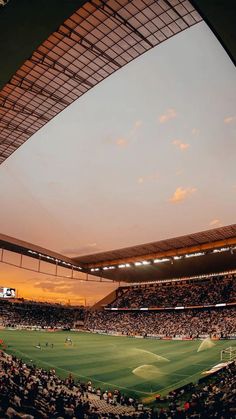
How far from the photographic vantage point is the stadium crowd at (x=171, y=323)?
4948 centimetres

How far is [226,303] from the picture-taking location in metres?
56.1

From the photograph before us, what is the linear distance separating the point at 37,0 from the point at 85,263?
193 feet

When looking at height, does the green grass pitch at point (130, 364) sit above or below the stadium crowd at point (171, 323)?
below

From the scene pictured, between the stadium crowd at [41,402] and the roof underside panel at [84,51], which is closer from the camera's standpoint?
the stadium crowd at [41,402]

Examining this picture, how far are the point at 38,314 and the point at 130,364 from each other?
54.0 meters

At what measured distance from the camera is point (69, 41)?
12.7m

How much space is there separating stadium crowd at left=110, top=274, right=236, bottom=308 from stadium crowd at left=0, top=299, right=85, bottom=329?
12.7 metres

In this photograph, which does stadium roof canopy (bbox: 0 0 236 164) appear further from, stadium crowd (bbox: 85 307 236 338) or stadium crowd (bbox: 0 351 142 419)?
stadium crowd (bbox: 85 307 236 338)

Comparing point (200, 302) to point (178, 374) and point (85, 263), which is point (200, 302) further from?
point (178, 374)

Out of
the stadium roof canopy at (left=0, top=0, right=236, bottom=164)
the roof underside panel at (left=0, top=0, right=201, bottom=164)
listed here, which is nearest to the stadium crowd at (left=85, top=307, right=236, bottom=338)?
the roof underside panel at (left=0, top=0, right=201, bottom=164)

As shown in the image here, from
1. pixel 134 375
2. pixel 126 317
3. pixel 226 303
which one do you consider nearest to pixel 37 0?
pixel 134 375

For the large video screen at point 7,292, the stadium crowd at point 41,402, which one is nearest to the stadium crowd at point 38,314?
the large video screen at point 7,292

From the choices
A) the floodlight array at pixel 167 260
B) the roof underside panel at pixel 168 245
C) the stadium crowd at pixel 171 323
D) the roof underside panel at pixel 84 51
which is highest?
the roof underside panel at pixel 84 51

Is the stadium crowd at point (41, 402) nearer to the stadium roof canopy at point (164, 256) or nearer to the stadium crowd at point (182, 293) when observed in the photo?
the stadium roof canopy at point (164, 256)
